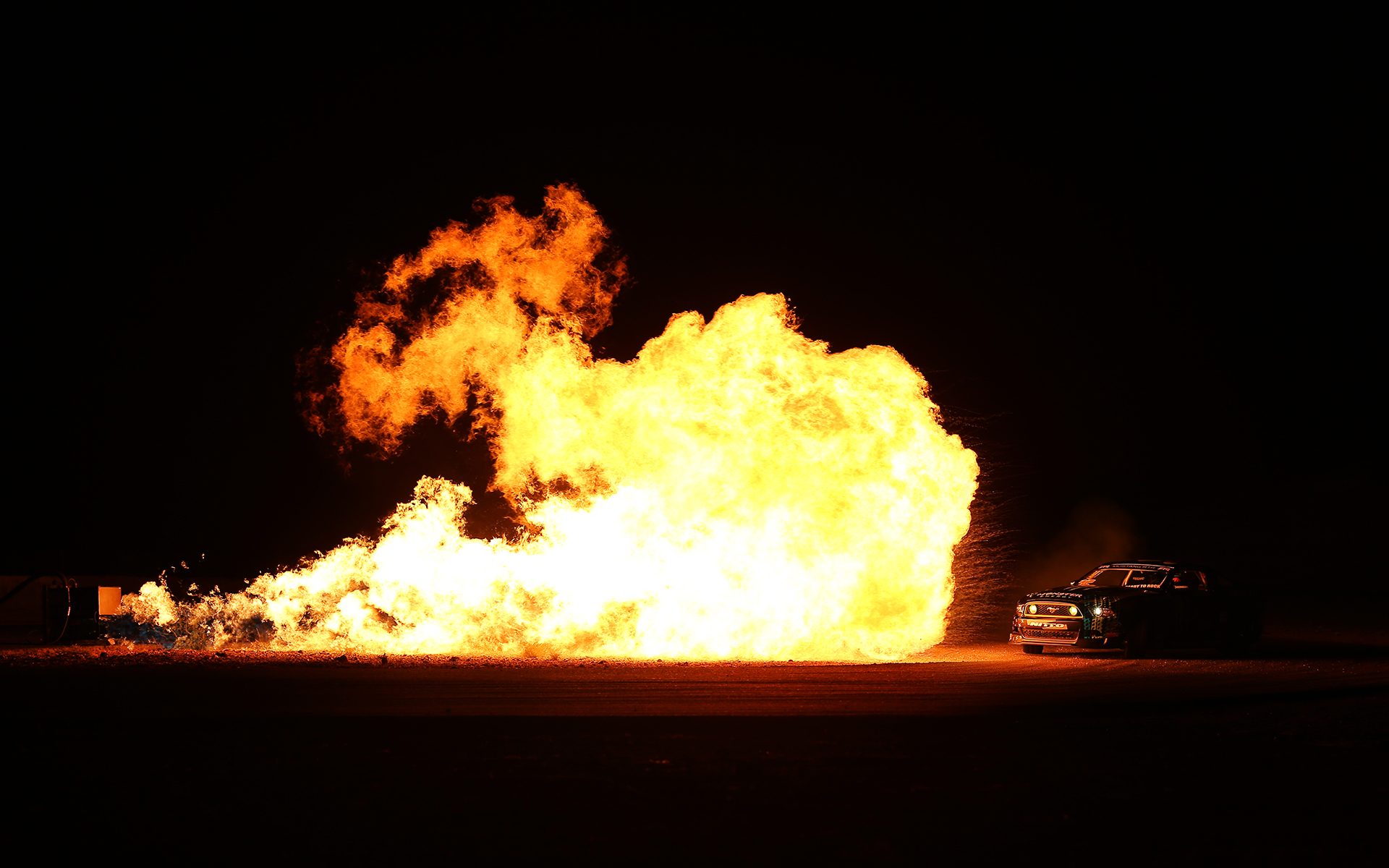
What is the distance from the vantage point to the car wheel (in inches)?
732

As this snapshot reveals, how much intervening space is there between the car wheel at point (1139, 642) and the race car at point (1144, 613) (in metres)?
0.01

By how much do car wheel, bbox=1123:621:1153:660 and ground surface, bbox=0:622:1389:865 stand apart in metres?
3.59

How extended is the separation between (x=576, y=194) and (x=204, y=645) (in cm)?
945

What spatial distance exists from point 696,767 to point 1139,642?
39.6ft

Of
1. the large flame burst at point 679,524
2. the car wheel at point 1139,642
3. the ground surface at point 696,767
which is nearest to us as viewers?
the ground surface at point 696,767

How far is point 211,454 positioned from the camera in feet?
124

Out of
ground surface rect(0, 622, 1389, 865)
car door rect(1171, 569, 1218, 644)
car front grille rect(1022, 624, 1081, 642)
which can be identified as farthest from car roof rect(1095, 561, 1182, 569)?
ground surface rect(0, 622, 1389, 865)

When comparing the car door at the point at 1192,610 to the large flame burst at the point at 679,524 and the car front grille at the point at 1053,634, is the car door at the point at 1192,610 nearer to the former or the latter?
the car front grille at the point at 1053,634

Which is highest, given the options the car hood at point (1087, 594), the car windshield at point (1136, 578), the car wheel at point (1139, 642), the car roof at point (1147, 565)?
the car roof at point (1147, 565)

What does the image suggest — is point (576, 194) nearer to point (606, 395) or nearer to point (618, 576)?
point (606, 395)

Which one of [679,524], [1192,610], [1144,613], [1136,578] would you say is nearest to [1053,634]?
[1144,613]

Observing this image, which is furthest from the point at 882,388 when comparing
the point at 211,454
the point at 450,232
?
the point at 211,454

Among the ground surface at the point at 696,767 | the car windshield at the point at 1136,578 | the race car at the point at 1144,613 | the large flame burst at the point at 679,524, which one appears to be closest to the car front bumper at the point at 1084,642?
the race car at the point at 1144,613

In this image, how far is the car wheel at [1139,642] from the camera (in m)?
18.6
